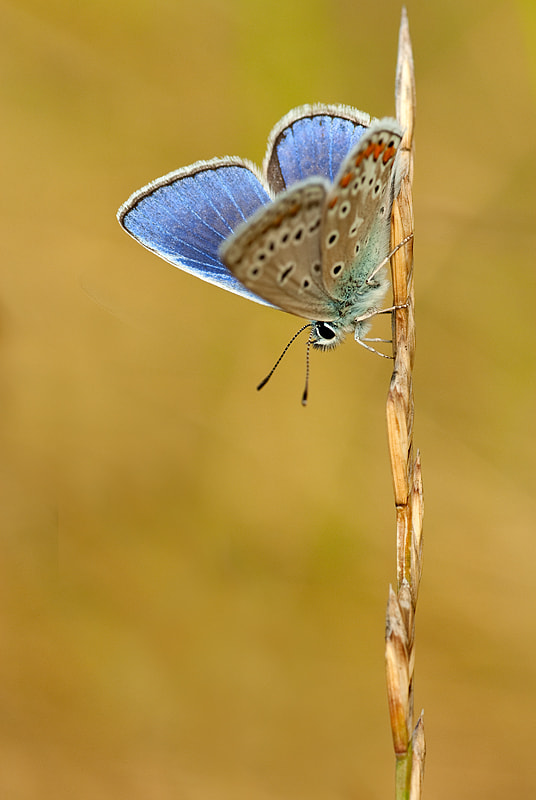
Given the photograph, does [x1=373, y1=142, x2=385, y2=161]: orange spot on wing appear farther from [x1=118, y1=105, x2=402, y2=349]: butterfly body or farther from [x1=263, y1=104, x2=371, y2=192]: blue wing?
[x1=263, y1=104, x2=371, y2=192]: blue wing

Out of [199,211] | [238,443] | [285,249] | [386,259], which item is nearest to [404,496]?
[285,249]

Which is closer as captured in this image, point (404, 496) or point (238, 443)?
point (404, 496)

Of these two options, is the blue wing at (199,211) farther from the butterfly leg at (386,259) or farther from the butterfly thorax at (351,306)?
the butterfly leg at (386,259)

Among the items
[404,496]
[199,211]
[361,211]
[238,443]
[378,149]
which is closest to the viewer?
[404,496]

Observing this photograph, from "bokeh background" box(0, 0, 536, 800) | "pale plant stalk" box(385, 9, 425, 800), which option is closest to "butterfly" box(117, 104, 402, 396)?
"pale plant stalk" box(385, 9, 425, 800)

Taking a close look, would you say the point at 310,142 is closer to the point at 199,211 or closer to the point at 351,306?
the point at 199,211

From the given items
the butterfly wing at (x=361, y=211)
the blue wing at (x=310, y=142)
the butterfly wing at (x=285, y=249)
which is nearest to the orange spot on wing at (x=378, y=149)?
the butterfly wing at (x=361, y=211)
